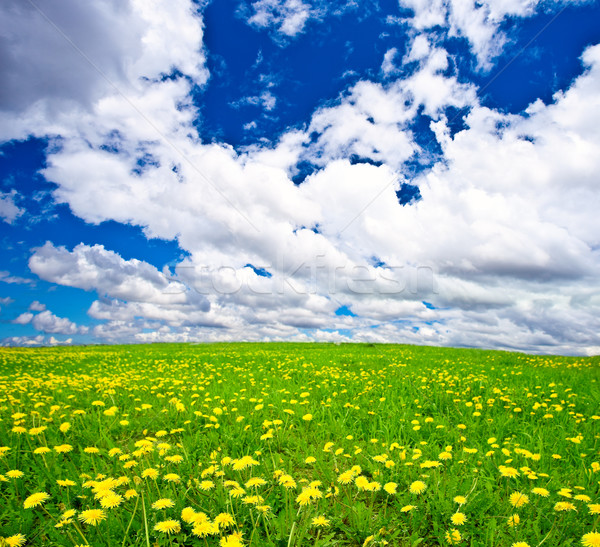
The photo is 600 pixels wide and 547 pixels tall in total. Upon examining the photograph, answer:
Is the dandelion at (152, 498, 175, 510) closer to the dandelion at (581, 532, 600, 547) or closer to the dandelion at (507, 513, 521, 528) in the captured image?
the dandelion at (507, 513, 521, 528)

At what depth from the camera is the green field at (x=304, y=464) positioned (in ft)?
8.10

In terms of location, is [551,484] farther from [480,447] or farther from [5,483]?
[5,483]

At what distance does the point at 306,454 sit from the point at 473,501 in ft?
5.37

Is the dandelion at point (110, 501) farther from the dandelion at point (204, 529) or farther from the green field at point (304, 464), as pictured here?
the dandelion at point (204, 529)

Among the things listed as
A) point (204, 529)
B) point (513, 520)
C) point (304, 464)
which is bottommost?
point (304, 464)

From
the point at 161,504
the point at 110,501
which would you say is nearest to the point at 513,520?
the point at 161,504

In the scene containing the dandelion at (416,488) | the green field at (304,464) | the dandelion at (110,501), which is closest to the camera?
the dandelion at (110,501)

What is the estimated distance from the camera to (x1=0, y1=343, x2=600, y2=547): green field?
247cm

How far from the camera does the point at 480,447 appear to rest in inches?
159

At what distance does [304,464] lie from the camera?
11.9ft

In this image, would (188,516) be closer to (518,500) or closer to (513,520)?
(513,520)

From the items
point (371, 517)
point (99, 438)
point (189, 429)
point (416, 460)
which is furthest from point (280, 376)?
point (371, 517)

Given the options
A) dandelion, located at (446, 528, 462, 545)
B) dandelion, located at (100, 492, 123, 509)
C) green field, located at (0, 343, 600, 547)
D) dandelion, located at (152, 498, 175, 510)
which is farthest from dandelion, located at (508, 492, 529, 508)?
dandelion, located at (100, 492, 123, 509)

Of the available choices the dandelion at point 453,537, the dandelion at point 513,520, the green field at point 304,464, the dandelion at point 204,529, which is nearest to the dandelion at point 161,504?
the green field at point 304,464
